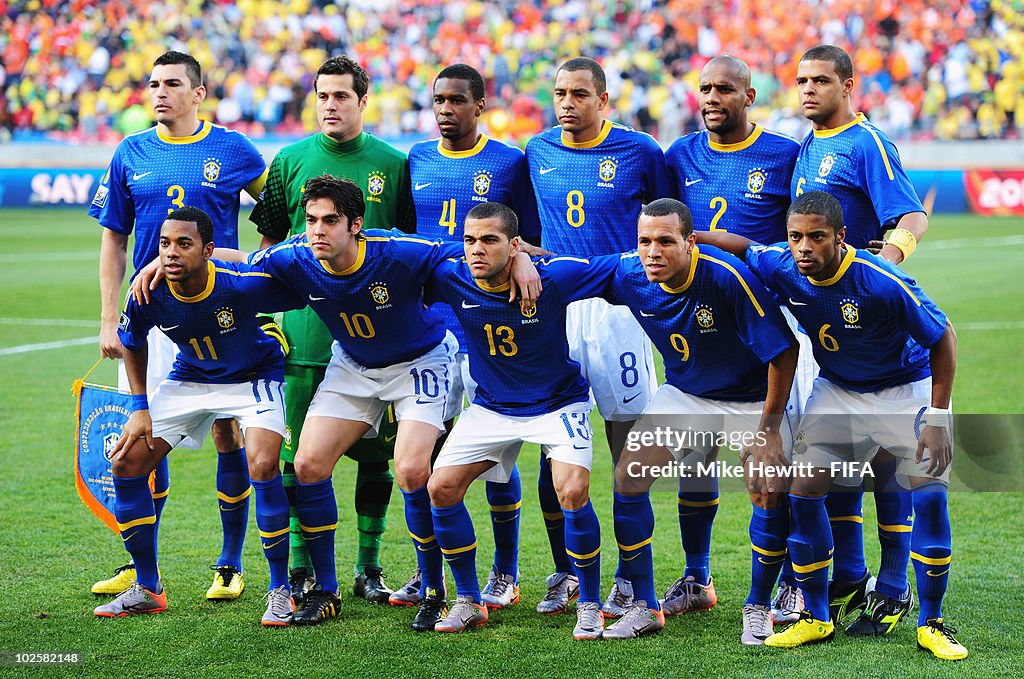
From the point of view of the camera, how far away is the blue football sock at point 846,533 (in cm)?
520

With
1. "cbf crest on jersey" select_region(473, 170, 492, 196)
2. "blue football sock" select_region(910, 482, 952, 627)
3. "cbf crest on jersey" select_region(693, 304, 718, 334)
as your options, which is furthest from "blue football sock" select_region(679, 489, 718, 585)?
"cbf crest on jersey" select_region(473, 170, 492, 196)

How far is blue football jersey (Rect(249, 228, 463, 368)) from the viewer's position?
5.19m

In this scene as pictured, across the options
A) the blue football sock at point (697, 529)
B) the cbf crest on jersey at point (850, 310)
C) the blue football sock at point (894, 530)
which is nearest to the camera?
the cbf crest on jersey at point (850, 310)

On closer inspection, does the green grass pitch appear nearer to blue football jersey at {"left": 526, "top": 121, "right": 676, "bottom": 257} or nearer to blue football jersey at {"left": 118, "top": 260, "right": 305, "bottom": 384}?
blue football jersey at {"left": 118, "top": 260, "right": 305, "bottom": 384}

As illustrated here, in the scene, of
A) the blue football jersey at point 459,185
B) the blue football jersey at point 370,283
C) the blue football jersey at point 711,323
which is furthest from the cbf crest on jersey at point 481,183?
the blue football jersey at point 711,323

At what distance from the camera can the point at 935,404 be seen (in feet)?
15.1

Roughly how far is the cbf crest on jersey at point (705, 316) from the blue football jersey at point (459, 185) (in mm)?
1186

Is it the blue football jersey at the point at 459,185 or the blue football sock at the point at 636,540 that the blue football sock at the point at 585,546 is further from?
the blue football jersey at the point at 459,185

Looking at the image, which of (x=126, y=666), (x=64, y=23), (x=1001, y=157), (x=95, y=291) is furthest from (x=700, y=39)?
(x=126, y=666)

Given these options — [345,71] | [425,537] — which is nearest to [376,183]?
[345,71]

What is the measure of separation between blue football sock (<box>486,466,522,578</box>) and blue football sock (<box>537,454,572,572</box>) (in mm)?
132

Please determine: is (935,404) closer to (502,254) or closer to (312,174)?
(502,254)

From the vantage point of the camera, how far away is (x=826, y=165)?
17.1 ft

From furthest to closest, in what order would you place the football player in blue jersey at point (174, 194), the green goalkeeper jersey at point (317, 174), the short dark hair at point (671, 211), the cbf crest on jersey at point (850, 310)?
1. the green goalkeeper jersey at point (317, 174)
2. the football player in blue jersey at point (174, 194)
3. the short dark hair at point (671, 211)
4. the cbf crest on jersey at point (850, 310)
